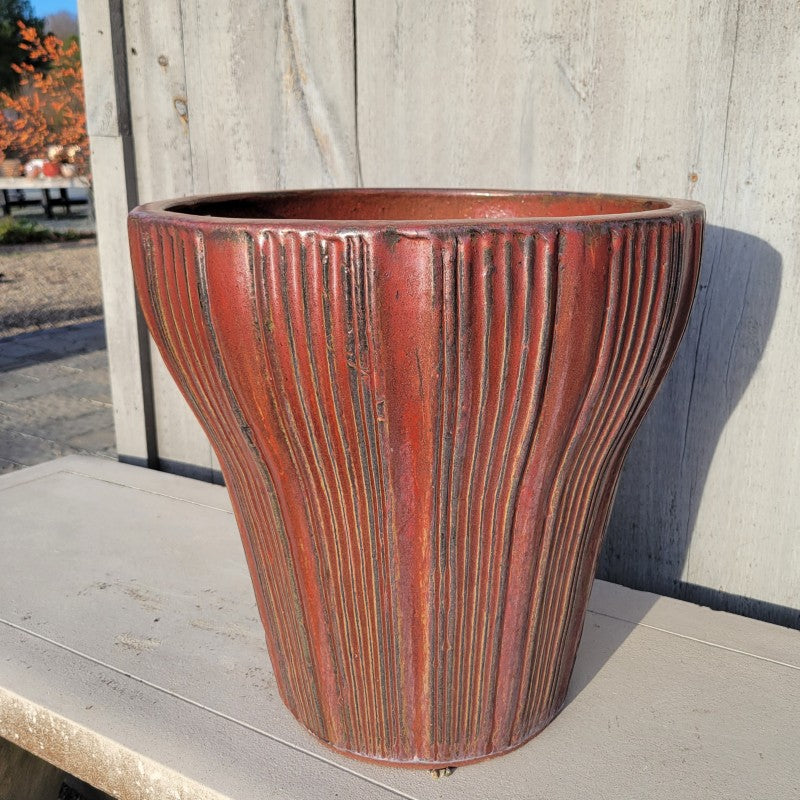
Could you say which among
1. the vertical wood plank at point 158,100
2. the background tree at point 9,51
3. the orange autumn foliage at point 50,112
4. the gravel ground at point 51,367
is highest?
the background tree at point 9,51

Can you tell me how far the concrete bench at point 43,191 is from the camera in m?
8.18

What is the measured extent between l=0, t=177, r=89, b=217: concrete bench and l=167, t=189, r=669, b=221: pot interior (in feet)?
25.9

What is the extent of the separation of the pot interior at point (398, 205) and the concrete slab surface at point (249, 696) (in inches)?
23.0

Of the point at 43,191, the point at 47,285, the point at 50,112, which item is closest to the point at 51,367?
the point at 47,285

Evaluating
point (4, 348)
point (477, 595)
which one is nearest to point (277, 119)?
point (477, 595)

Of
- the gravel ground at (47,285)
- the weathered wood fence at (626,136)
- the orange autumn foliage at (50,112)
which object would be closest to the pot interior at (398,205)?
the weathered wood fence at (626,136)

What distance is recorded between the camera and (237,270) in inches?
25.5

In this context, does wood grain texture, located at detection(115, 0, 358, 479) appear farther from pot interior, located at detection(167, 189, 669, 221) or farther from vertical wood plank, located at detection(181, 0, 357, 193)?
pot interior, located at detection(167, 189, 669, 221)

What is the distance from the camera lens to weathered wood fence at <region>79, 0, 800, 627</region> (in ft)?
3.69

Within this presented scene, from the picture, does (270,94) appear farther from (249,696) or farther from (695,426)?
(249,696)

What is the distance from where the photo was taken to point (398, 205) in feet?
3.56

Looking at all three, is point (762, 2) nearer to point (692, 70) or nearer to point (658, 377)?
point (692, 70)

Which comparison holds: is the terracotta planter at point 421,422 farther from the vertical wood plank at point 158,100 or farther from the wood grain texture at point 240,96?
the vertical wood plank at point 158,100

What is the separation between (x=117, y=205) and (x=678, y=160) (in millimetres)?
1153
